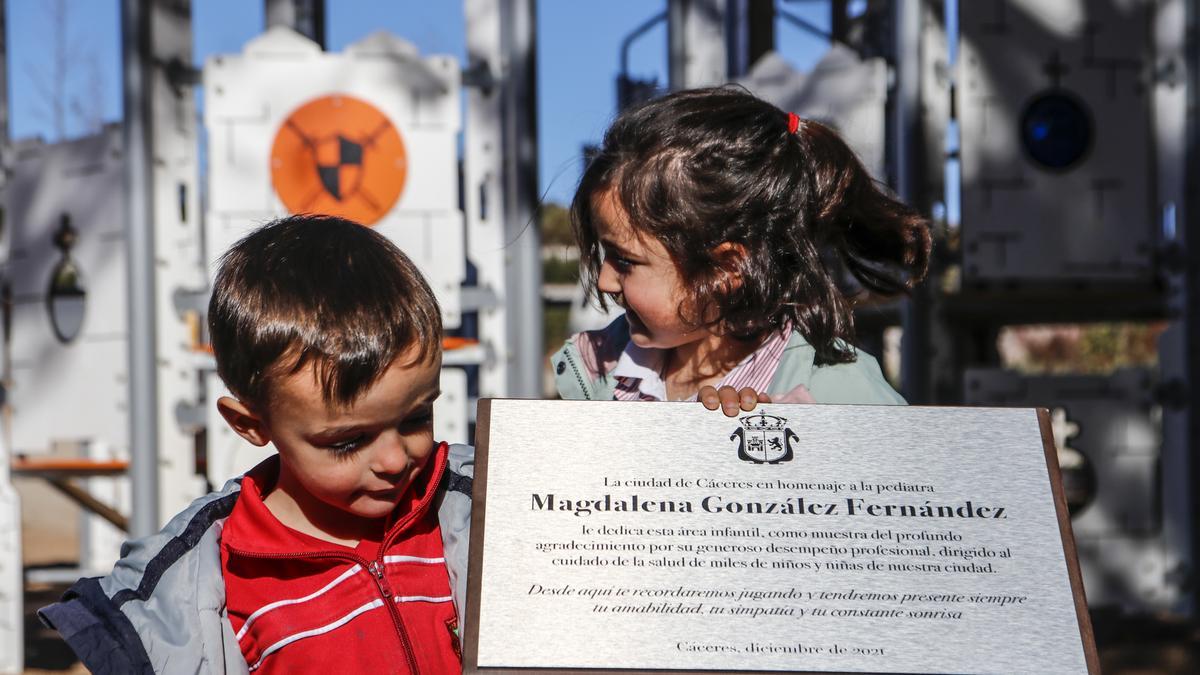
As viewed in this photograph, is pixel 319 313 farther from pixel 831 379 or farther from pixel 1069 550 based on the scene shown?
pixel 1069 550

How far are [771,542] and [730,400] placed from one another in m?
0.23

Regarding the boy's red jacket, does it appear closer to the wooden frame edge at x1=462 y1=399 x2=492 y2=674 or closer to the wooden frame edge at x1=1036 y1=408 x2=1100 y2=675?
the wooden frame edge at x1=462 y1=399 x2=492 y2=674

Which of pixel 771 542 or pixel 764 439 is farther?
pixel 764 439

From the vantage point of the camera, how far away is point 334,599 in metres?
1.76

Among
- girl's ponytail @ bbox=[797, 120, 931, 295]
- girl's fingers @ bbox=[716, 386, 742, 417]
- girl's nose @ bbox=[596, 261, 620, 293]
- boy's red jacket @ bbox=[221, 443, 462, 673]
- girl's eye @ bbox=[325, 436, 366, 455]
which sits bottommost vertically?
boy's red jacket @ bbox=[221, 443, 462, 673]

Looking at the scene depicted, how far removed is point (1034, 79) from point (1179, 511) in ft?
6.30

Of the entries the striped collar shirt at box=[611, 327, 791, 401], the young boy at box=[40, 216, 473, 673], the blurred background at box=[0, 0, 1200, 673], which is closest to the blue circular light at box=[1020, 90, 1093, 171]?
the blurred background at box=[0, 0, 1200, 673]

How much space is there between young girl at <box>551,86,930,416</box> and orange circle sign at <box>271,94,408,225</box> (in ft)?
9.16

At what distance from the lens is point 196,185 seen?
513 cm

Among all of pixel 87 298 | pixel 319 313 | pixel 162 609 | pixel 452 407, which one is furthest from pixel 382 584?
pixel 87 298

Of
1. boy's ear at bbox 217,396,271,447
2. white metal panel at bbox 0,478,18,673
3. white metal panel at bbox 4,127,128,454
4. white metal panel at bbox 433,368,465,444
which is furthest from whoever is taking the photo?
white metal panel at bbox 4,127,128,454

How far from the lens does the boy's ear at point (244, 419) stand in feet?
5.82

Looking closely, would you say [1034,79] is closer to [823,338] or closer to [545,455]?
[823,338]

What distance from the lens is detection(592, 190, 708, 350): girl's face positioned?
2031mm
